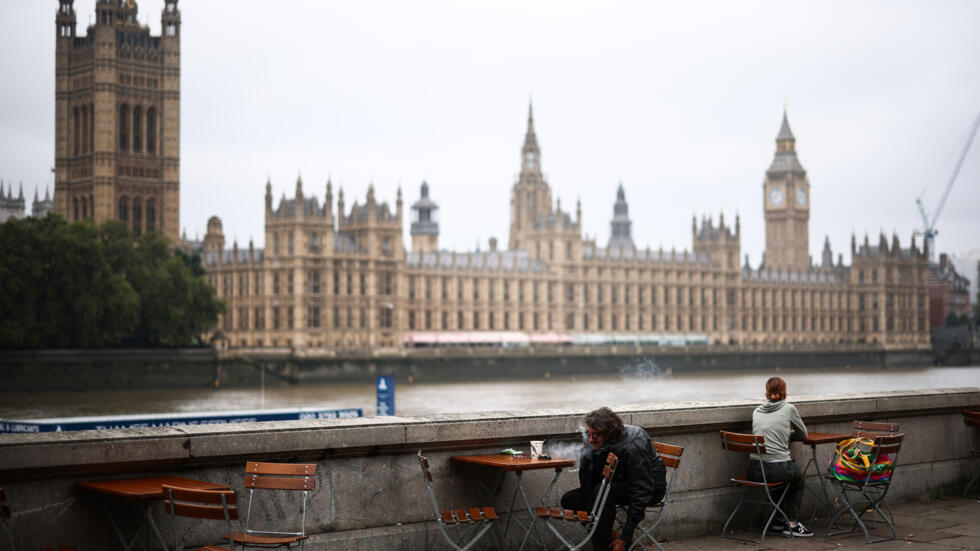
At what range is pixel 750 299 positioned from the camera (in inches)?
4929

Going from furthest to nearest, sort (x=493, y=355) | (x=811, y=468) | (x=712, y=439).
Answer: (x=493, y=355), (x=811, y=468), (x=712, y=439)

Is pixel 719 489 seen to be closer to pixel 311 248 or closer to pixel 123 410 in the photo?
pixel 123 410

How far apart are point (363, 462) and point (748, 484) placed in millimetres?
3539

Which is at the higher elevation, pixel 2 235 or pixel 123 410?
pixel 2 235

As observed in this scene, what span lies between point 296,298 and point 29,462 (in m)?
79.3

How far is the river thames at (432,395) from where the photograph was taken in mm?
51719

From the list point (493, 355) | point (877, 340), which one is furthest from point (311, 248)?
point (877, 340)

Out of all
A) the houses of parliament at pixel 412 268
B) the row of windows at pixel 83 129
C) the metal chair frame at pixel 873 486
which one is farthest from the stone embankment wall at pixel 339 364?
the metal chair frame at pixel 873 486

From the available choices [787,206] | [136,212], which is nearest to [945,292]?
[787,206]

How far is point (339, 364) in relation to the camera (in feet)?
252

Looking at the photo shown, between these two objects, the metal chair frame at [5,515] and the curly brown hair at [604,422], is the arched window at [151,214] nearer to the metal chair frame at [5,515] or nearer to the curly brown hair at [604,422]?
the curly brown hair at [604,422]

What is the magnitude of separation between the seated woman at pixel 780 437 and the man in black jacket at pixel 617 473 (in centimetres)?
184

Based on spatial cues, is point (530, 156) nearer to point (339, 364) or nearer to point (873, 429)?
point (339, 364)

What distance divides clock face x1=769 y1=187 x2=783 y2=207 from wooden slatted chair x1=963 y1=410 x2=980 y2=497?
466 ft
